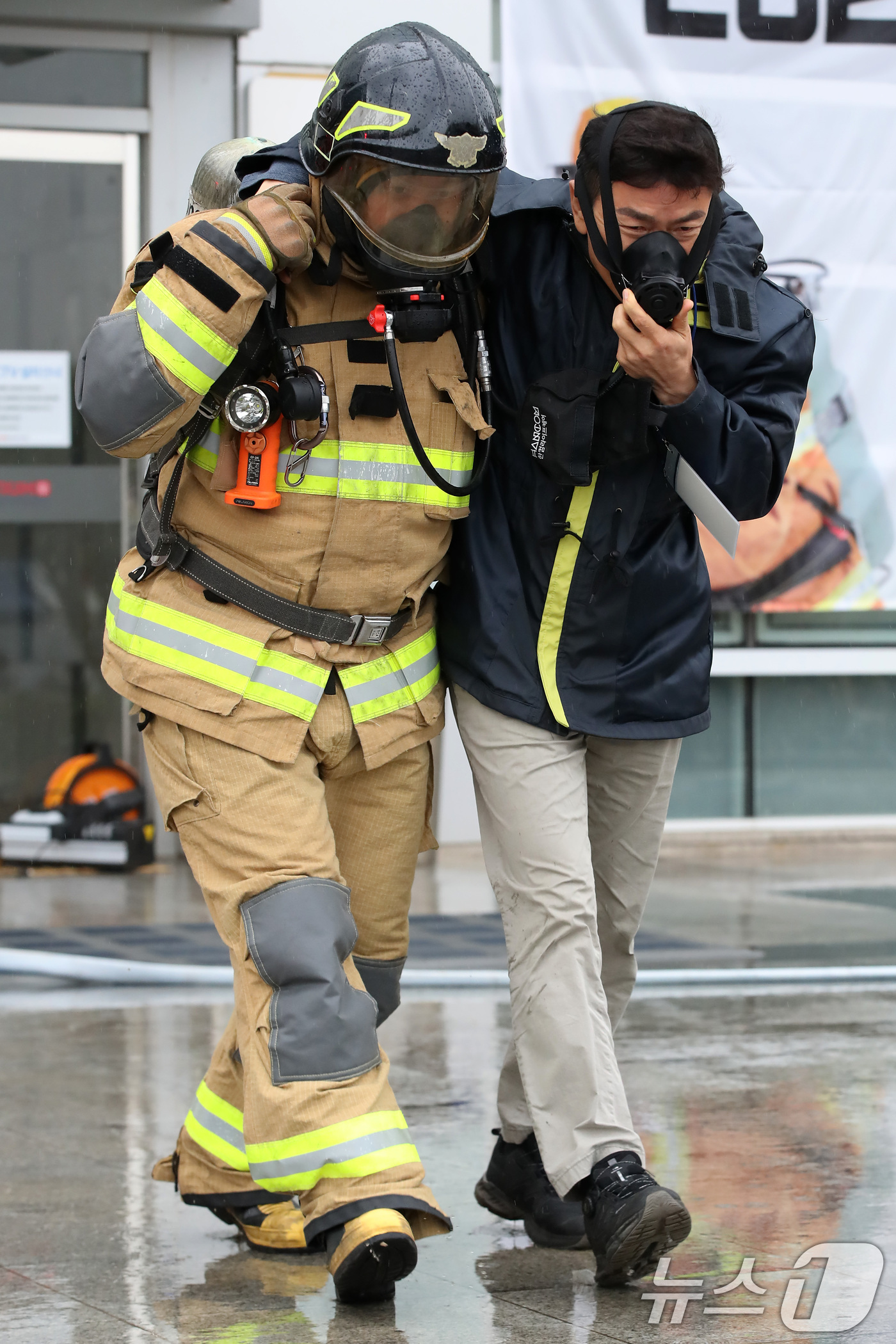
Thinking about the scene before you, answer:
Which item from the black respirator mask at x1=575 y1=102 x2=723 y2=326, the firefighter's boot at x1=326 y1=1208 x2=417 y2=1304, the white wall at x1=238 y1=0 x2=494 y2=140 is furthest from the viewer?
the white wall at x1=238 y1=0 x2=494 y2=140

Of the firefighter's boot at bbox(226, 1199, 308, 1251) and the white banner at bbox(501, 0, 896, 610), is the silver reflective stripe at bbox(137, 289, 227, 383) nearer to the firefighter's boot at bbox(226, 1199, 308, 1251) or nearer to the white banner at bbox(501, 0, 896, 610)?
the firefighter's boot at bbox(226, 1199, 308, 1251)

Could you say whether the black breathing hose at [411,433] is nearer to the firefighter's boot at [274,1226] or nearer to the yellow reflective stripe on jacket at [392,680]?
the yellow reflective stripe on jacket at [392,680]

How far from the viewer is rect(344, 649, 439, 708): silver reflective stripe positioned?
2.95 meters

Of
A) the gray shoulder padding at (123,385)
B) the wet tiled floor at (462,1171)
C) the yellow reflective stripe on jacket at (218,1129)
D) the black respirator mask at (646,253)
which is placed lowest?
the wet tiled floor at (462,1171)

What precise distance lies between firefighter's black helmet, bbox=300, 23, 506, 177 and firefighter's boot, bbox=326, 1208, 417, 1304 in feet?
4.95

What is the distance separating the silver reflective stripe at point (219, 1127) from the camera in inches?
124

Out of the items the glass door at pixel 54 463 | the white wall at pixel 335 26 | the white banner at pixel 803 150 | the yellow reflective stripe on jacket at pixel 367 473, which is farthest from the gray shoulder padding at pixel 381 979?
the white wall at pixel 335 26

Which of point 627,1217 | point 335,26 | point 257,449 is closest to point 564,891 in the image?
point 627,1217

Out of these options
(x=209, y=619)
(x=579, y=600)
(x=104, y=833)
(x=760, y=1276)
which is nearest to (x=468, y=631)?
(x=579, y=600)

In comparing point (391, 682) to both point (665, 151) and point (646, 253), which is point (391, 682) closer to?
point (646, 253)

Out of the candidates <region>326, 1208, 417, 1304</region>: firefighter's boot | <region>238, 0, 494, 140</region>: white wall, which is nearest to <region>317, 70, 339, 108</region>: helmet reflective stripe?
<region>326, 1208, 417, 1304</region>: firefighter's boot

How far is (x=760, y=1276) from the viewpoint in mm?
2918

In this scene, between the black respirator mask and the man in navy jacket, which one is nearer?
the black respirator mask

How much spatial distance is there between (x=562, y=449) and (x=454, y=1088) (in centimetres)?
191
